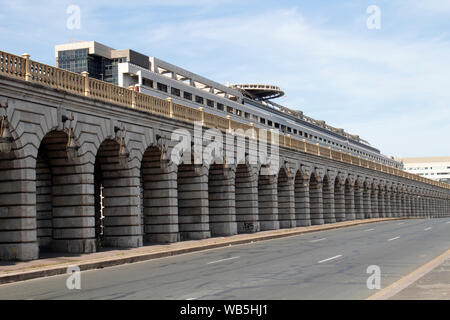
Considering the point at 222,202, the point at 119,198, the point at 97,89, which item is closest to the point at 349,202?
the point at 222,202

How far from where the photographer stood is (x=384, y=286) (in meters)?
13.6

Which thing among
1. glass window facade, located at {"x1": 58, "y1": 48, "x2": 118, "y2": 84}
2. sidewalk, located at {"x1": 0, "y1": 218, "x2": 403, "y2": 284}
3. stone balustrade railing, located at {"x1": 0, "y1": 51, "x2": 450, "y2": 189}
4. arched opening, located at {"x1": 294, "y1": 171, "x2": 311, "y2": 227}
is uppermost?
glass window facade, located at {"x1": 58, "y1": 48, "x2": 118, "y2": 84}

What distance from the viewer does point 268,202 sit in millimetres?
45844

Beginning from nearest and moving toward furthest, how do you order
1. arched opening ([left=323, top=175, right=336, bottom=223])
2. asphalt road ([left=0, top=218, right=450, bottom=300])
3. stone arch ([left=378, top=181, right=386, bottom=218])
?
asphalt road ([left=0, top=218, right=450, bottom=300])
arched opening ([left=323, top=175, right=336, bottom=223])
stone arch ([left=378, top=181, right=386, bottom=218])

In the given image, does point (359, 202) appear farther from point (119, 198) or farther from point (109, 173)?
point (109, 173)

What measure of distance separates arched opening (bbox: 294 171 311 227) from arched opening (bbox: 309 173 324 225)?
11.7ft

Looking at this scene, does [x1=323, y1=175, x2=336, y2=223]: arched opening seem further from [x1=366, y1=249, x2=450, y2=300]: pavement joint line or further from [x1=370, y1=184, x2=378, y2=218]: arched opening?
[x1=366, y1=249, x2=450, y2=300]: pavement joint line

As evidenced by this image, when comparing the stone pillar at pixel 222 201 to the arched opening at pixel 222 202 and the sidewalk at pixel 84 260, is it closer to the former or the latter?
the arched opening at pixel 222 202

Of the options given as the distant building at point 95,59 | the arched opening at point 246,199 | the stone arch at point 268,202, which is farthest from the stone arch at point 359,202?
the distant building at point 95,59

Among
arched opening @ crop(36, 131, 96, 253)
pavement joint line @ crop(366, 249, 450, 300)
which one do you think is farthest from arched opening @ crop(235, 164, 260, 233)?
pavement joint line @ crop(366, 249, 450, 300)

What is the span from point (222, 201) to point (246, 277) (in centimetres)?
2280

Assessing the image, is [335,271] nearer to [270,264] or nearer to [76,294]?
[270,264]

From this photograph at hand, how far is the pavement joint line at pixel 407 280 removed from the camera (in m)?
12.0

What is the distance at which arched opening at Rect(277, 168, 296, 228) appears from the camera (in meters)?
49.1
